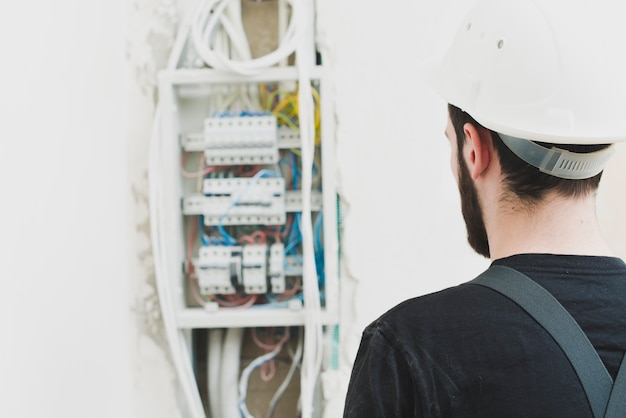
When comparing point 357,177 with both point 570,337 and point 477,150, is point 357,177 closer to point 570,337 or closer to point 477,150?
point 477,150

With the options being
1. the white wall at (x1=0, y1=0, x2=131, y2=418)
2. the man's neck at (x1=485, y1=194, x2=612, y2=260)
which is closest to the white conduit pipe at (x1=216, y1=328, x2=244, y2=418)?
the white wall at (x1=0, y1=0, x2=131, y2=418)

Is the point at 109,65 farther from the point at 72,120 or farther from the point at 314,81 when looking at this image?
the point at 314,81

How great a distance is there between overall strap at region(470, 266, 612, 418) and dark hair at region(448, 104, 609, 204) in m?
0.12

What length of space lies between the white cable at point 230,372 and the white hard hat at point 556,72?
1141 millimetres

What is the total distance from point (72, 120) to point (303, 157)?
1.79ft

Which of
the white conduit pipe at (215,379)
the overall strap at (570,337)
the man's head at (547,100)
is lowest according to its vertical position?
the white conduit pipe at (215,379)

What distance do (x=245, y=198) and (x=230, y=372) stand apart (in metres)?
0.49

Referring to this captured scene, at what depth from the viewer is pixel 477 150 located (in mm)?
877

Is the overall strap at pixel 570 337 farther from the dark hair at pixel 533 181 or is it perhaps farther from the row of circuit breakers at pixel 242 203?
the row of circuit breakers at pixel 242 203

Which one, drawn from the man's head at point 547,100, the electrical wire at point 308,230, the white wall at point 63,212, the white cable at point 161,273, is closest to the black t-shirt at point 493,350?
the man's head at point 547,100

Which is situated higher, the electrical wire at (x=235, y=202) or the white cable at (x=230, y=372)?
the electrical wire at (x=235, y=202)

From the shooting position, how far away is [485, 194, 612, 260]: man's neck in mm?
800

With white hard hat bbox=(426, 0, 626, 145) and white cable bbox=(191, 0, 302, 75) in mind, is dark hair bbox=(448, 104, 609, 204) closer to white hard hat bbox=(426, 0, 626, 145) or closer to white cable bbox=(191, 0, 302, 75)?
white hard hat bbox=(426, 0, 626, 145)

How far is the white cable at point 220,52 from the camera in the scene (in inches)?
64.9
